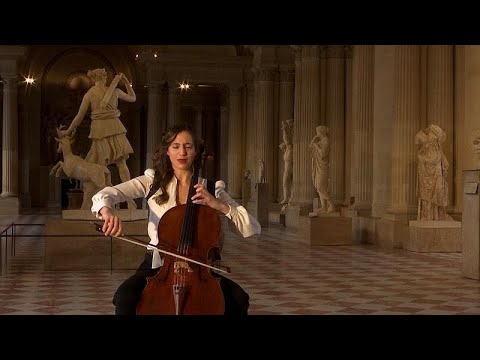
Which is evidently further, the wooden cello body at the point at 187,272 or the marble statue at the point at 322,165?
the marble statue at the point at 322,165

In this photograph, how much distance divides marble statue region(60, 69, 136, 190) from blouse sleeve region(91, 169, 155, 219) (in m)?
9.46

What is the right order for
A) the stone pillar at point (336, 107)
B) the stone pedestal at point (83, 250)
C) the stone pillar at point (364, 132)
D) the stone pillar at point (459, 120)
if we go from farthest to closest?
the stone pillar at point (336, 107)
the stone pillar at point (364, 132)
the stone pillar at point (459, 120)
the stone pedestal at point (83, 250)

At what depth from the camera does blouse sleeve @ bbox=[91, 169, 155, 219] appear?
15.8 feet

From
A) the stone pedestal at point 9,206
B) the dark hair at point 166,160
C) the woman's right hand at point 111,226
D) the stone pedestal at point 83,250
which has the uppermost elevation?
the dark hair at point 166,160

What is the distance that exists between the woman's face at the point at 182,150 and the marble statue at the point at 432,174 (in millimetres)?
14023

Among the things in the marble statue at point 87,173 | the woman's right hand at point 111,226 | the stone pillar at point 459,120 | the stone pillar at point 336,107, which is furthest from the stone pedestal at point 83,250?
the stone pillar at point 336,107

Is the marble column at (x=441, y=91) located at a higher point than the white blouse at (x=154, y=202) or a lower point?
higher

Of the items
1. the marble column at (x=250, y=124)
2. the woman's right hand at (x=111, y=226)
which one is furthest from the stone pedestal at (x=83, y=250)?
the marble column at (x=250, y=124)

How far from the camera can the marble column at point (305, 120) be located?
2655cm

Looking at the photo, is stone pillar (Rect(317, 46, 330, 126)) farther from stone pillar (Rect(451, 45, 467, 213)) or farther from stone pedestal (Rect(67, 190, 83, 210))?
stone pedestal (Rect(67, 190, 83, 210))

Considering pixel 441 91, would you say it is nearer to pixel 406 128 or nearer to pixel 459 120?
pixel 459 120

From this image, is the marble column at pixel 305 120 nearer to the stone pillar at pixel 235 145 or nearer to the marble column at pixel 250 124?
the marble column at pixel 250 124

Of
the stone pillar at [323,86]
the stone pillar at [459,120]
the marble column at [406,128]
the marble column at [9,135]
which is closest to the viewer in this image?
the marble column at [406,128]
